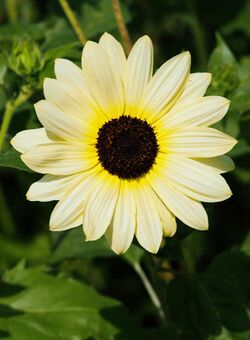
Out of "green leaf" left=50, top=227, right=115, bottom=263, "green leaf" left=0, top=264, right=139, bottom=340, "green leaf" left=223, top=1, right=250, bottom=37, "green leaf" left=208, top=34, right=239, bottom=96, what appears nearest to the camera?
"green leaf" left=0, top=264, right=139, bottom=340

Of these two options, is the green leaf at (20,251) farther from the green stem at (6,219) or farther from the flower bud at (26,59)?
the flower bud at (26,59)

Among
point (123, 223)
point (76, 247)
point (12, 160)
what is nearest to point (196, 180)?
point (123, 223)

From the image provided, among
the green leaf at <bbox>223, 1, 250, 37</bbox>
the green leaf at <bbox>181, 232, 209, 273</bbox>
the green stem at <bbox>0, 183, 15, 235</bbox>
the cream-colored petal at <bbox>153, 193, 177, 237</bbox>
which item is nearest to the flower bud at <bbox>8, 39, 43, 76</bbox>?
the cream-colored petal at <bbox>153, 193, 177, 237</bbox>

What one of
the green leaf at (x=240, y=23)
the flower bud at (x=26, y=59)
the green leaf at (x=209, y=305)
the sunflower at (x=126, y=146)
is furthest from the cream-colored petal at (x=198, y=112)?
the green leaf at (x=240, y=23)

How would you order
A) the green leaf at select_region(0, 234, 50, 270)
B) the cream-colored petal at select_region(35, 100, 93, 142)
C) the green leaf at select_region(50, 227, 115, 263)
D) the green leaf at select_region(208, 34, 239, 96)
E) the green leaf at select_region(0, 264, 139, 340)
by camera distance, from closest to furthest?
the cream-colored petal at select_region(35, 100, 93, 142) < the green leaf at select_region(0, 264, 139, 340) < the green leaf at select_region(208, 34, 239, 96) < the green leaf at select_region(50, 227, 115, 263) < the green leaf at select_region(0, 234, 50, 270)

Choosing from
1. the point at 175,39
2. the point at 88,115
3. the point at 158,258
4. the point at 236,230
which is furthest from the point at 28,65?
the point at 175,39

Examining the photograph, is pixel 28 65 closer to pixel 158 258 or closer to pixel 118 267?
pixel 158 258

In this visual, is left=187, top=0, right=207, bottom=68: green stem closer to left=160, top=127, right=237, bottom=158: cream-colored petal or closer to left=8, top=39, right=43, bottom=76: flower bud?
left=8, top=39, right=43, bottom=76: flower bud
